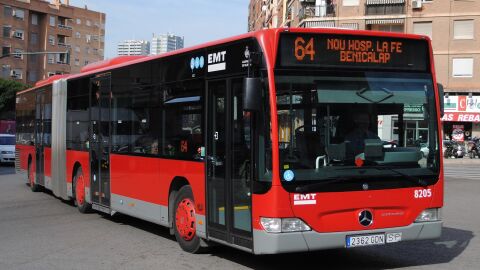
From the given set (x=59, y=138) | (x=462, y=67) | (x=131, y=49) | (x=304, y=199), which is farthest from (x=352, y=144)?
(x=462, y=67)

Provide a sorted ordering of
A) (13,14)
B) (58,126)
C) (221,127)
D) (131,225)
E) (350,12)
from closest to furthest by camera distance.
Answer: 1. (221,127)
2. (131,225)
3. (58,126)
4. (350,12)
5. (13,14)

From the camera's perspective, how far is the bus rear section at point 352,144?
6.36m

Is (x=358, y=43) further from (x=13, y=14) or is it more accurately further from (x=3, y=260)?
(x=13, y=14)

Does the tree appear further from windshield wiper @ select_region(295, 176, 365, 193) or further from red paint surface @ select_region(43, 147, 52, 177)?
windshield wiper @ select_region(295, 176, 365, 193)

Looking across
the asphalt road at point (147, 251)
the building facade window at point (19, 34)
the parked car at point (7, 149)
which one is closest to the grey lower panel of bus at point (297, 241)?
the asphalt road at point (147, 251)

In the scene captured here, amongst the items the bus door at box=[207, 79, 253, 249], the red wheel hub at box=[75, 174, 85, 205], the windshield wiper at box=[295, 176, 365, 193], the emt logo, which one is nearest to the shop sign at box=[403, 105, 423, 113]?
the windshield wiper at box=[295, 176, 365, 193]

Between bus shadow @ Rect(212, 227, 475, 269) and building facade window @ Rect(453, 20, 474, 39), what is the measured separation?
43.8 m

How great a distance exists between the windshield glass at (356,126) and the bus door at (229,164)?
1.85ft

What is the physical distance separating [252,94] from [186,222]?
8.75 ft

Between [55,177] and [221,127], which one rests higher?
[221,127]

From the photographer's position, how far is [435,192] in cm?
712

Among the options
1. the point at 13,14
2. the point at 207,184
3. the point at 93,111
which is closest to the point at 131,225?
the point at 93,111

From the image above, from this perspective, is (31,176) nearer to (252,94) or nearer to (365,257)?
(365,257)

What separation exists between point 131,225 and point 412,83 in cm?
595
